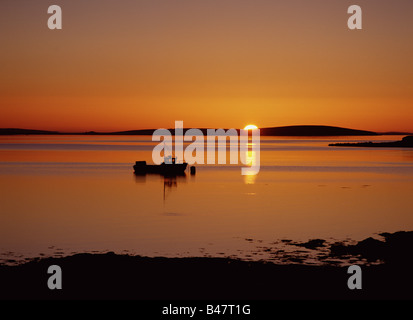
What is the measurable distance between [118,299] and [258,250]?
428 inches

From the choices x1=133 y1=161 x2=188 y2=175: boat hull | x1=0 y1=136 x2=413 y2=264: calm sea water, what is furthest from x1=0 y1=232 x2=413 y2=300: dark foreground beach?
x1=133 y1=161 x2=188 y2=175: boat hull

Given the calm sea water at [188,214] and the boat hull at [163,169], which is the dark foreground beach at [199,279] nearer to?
the calm sea water at [188,214]

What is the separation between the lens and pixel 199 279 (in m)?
17.2

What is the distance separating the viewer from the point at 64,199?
45312mm

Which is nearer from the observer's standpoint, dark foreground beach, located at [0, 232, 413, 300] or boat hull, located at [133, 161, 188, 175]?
dark foreground beach, located at [0, 232, 413, 300]

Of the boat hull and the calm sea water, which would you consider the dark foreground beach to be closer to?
the calm sea water

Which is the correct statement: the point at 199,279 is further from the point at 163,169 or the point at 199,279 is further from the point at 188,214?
the point at 163,169

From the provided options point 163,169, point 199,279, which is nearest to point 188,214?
point 199,279

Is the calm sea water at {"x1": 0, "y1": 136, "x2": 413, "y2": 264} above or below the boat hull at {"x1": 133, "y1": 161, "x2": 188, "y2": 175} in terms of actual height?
below

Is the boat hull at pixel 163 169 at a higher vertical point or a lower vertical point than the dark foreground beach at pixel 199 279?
higher

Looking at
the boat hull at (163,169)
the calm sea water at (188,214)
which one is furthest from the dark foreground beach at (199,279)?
the boat hull at (163,169)

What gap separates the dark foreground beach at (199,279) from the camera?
15828 mm

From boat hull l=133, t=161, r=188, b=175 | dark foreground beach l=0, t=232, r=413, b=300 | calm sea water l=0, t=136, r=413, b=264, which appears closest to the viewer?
dark foreground beach l=0, t=232, r=413, b=300

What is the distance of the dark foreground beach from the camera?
15.8 metres
